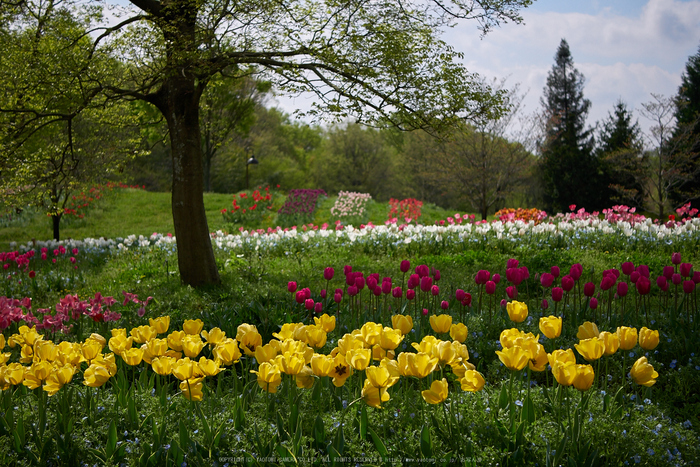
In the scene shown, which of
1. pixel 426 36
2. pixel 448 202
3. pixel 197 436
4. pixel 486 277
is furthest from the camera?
pixel 448 202

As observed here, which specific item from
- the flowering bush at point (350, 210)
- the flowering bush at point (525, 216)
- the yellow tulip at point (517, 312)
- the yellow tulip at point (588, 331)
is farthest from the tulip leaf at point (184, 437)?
the flowering bush at point (350, 210)

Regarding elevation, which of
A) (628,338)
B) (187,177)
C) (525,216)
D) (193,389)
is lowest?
(193,389)

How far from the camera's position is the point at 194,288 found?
693 cm

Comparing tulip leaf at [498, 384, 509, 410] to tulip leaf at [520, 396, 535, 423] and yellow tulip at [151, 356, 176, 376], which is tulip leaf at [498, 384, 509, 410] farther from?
yellow tulip at [151, 356, 176, 376]

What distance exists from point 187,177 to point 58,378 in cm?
493

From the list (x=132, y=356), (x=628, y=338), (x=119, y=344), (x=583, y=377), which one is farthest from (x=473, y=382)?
(x=119, y=344)

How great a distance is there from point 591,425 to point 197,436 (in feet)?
5.82

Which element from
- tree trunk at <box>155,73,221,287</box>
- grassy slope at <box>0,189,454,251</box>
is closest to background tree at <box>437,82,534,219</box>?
grassy slope at <box>0,189,454,251</box>

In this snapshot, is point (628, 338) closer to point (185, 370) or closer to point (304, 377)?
point (304, 377)

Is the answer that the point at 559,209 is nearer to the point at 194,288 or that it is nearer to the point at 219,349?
the point at 194,288

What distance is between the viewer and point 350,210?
1727cm

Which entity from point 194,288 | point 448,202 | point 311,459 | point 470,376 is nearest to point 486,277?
point 470,376

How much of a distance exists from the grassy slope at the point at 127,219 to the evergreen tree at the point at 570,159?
27.7ft

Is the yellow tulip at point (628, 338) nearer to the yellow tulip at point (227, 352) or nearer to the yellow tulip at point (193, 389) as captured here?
the yellow tulip at point (227, 352)
